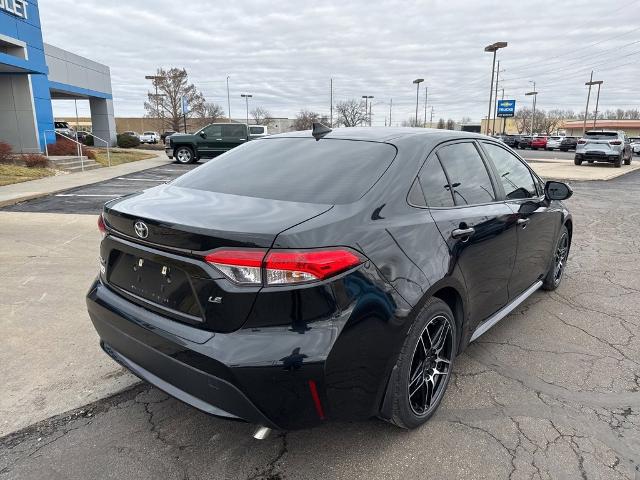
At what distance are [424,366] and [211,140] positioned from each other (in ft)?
67.1

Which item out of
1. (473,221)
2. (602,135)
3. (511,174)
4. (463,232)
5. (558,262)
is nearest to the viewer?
(463,232)

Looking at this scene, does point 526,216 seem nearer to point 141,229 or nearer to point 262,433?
point 262,433

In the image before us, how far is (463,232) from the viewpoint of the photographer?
2789 millimetres

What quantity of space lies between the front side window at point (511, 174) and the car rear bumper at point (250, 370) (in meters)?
2.25

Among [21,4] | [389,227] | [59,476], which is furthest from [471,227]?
[21,4]

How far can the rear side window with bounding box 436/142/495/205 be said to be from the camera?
3.01 meters

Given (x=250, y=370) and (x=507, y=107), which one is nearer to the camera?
(x=250, y=370)

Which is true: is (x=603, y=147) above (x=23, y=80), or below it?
below

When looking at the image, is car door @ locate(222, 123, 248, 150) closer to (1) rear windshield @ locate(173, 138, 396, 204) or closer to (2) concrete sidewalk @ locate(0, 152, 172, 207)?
(2) concrete sidewalk @ locate(0, 152, 172, 207)

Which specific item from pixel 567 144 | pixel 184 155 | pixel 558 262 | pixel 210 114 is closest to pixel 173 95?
pixel 210 114

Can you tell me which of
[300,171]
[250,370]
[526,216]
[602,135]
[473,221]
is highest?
[300,171]

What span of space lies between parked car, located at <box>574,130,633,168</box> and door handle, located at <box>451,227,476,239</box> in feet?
76.1

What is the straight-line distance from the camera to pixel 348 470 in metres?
2.34

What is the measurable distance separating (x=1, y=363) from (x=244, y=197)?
2234 mm
